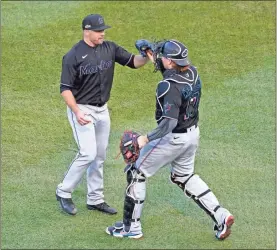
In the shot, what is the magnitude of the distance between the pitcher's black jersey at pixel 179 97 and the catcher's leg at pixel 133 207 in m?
0.58

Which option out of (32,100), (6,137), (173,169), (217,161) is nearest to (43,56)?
(32,100)

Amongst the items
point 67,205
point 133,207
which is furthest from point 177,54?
point 67,205

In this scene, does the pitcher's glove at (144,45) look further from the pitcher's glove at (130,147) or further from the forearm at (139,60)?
the pitcher's glove at (130,147)

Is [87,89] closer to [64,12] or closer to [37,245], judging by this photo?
[37,245]

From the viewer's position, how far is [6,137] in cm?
1000

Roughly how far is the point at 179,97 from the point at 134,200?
3.52 ft

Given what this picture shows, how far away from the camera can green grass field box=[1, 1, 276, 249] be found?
26.6 feet

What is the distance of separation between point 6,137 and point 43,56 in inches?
88.3

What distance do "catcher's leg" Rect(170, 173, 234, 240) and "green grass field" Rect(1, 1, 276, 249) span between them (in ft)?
0.49

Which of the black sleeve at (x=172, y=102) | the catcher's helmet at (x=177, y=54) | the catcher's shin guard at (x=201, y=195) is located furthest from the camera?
the catcher's shin guard at (x=201, y=195)

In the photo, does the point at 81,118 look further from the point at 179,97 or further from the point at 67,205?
the point at 179,97

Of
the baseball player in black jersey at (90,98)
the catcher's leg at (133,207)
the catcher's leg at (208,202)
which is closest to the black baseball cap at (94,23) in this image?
the baseball player in black jersey at (90,98)

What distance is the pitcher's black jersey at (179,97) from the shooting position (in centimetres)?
748

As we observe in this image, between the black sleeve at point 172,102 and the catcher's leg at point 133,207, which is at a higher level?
the black sleeve at point 172,102
